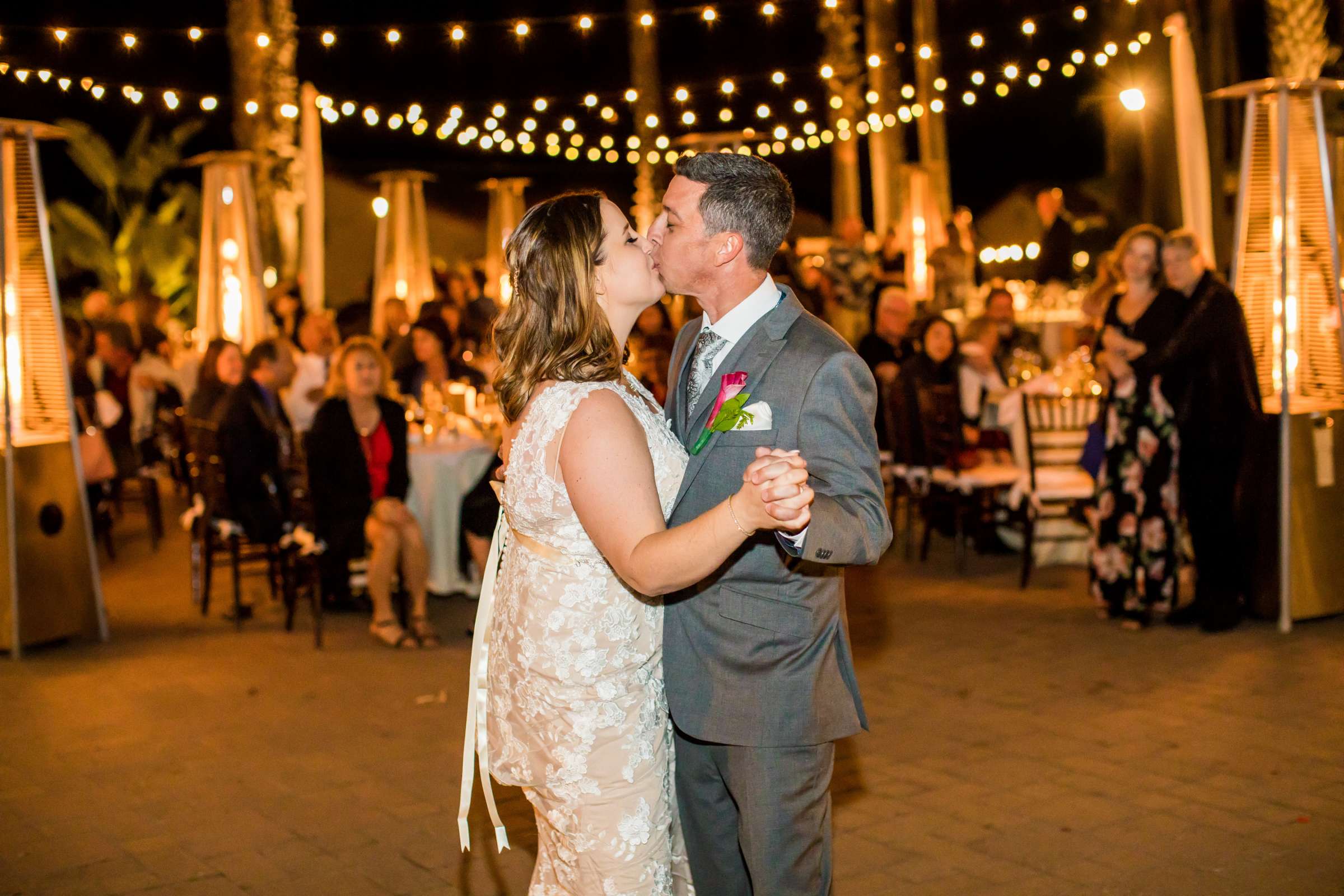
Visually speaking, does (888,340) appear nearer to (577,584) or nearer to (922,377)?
(922,377)

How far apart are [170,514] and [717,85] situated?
9.13 meters

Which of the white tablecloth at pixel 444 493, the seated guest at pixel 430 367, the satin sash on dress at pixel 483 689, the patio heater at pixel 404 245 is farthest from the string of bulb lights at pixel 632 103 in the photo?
the satin sash on dress at pixel 483 689

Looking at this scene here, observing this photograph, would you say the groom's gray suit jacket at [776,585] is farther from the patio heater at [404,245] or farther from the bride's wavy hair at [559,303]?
the patio heater at [404,245]

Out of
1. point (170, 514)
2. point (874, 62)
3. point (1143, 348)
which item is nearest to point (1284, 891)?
point (1143, 348)

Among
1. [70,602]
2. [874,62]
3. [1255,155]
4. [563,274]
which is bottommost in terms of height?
[70,602]

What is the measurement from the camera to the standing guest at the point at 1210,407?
599cm

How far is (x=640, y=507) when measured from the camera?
7.32 ft

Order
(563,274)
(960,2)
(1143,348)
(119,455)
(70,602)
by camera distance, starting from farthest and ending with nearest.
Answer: (960,2) → (119,455) → (70,602) → (1143,348) → (563,274)

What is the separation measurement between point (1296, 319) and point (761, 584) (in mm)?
4930

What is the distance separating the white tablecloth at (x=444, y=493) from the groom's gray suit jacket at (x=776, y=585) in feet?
15.5

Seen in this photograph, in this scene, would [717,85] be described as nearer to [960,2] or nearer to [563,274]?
[960,2]

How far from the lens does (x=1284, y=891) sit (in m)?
3.48

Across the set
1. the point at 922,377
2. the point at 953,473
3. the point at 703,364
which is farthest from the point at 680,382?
the point at 922,377

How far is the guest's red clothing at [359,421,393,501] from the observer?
686 centimetres
